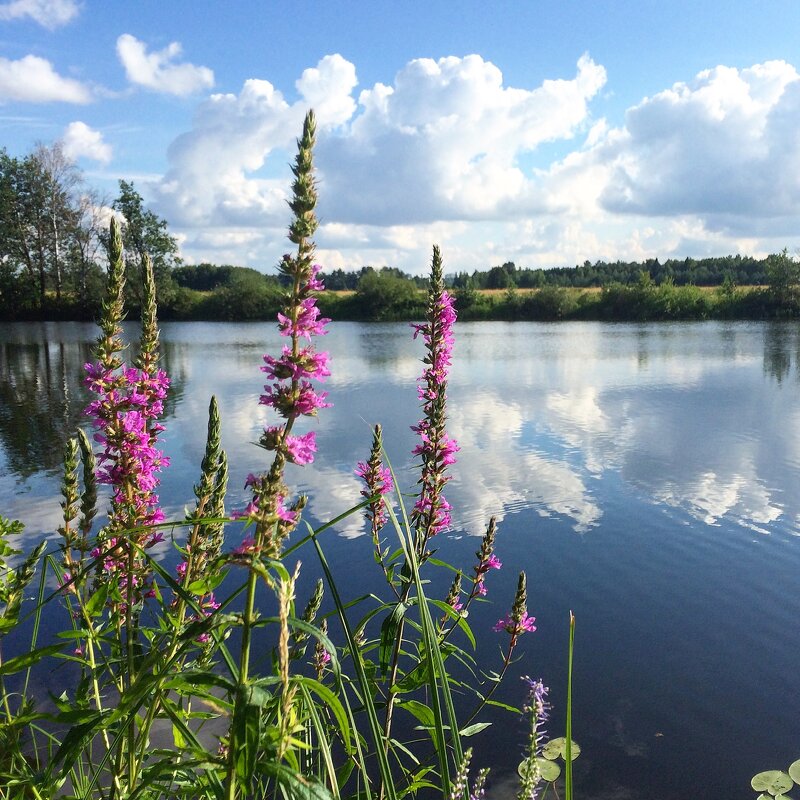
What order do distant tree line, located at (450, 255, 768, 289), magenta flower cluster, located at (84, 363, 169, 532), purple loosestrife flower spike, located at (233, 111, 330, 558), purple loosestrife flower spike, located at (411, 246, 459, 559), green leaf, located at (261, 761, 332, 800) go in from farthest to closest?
distant tree line, located at (450, 255, 768, 289)
purple loosestrife flower spike, located at (411, 246, 459, 559)
magenta flower cluster, located at (84, 363, 169, 532)
purple loosestrife flower spike, located at (233, 111, 330, 558)
green leaf, located at (261, 761, 332, 800)

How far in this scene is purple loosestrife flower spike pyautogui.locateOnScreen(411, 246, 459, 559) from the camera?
9.11 feet

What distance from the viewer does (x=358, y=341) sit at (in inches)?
1320

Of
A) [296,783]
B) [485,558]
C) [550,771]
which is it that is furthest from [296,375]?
[550,771]

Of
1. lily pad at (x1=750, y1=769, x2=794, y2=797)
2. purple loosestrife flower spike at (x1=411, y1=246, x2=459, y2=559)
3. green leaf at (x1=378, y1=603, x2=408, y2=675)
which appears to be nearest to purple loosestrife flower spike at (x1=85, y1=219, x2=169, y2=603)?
green leaf at (x1=378, y1=603, x2=408, y2=675)

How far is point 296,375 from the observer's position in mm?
1455

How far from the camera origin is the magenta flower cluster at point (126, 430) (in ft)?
5.95

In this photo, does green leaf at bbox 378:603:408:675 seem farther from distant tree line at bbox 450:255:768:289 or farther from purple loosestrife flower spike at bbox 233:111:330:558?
distant tree line at bbox 450:255:768:289

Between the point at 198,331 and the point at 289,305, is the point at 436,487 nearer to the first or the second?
the point at 289,305

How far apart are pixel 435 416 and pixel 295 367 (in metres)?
1.44

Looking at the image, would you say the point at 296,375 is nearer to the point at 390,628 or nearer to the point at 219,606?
the point at 219,606

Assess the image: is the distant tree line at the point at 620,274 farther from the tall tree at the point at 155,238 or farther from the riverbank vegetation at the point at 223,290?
the tall tree at the point at 155,238

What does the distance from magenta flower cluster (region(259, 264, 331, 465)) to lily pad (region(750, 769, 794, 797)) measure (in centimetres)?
343

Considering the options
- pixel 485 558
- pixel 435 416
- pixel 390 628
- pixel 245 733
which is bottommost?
pixel 485 558

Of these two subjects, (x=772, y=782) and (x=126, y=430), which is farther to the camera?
(x=772, y=782)
